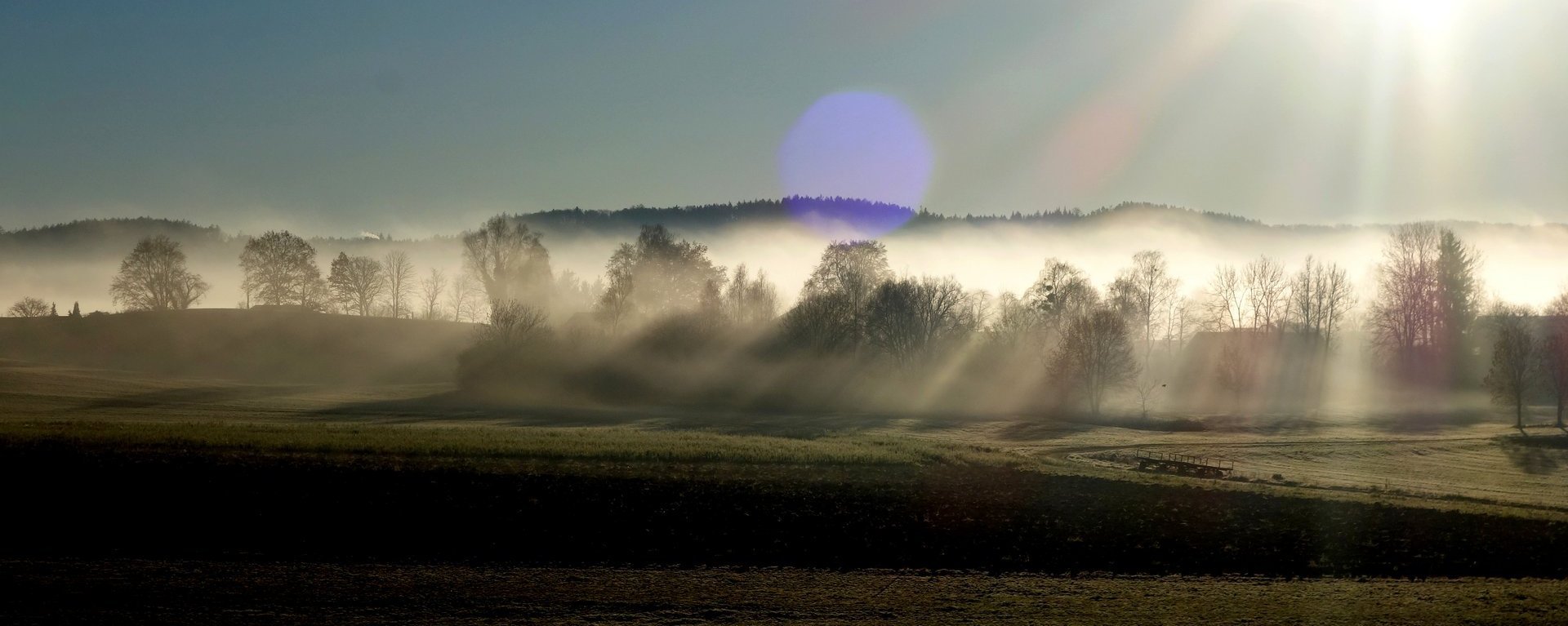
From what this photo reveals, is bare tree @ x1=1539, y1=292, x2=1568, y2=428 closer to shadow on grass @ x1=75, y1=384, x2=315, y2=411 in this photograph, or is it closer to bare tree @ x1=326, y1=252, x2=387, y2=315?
shadow on grass @ x1=75, y1=384, x2=315, y2=411

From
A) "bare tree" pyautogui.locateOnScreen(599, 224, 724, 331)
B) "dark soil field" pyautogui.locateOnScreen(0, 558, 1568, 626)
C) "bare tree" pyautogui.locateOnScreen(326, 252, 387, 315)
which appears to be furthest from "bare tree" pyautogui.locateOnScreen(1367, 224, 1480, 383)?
"bare tree" pyautogui.locateOnScreen(326, 252, 387, 315)

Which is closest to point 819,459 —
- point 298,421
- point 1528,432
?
point 298,421

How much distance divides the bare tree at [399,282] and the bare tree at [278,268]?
53.8 ft

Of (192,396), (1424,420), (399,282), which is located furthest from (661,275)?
(1424,420)

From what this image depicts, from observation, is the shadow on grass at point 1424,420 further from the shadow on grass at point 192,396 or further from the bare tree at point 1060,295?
the shadow on grass at point 192,396

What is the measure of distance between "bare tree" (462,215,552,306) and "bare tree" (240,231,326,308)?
22973 mm

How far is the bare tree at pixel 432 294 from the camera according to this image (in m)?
133

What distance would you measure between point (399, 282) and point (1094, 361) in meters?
96.6

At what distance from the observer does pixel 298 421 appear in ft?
177

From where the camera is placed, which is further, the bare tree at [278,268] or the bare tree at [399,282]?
the bare tree at [399,282]

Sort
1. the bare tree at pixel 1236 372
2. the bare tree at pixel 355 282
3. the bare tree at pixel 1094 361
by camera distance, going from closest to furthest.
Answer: the bare tree at pixel 1094 361 → the bare tree at pixel 1236 372 → the bare tree at pixel 355 282

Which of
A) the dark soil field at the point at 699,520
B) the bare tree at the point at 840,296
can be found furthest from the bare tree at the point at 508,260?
the dark soil field at the point at 699,520

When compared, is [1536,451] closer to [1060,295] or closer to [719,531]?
[1060,295]

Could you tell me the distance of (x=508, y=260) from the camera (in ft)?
321
